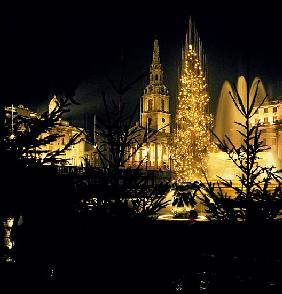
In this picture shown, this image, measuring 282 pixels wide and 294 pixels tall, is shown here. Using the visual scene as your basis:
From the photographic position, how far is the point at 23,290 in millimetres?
6000

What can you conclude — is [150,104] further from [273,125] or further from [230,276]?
[230,276]

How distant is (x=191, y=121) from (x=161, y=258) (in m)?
34.1

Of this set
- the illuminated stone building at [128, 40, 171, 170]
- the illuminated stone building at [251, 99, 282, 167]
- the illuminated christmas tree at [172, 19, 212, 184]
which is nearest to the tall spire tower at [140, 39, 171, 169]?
the illuminated stone building at [128, 40, 171, 170]

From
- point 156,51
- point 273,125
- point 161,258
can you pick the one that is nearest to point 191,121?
point 161,258

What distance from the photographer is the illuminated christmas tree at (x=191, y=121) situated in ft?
132

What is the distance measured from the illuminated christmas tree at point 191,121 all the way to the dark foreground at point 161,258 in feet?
104

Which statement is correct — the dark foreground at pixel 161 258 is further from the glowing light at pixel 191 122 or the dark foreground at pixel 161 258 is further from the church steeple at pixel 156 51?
the church steeple at pixel 156 51

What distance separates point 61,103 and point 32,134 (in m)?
0.60

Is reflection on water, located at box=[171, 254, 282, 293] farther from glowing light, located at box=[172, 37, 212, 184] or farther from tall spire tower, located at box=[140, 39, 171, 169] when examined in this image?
tall spire tower, located at box=[140, 39, 171, 169]

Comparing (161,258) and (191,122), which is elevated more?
(191,122)

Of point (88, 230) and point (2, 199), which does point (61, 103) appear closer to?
point (2, 199)

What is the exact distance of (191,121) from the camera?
135 ft

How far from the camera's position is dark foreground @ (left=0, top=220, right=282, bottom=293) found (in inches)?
265

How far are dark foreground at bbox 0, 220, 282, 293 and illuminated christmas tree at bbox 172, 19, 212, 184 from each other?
104 feet
